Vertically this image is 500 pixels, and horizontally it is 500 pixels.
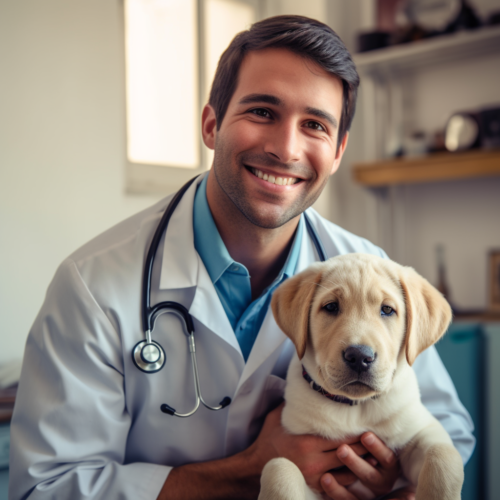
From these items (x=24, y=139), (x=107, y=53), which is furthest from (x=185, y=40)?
(x=24, y=139)

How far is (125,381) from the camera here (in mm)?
1421

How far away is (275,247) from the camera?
1.67m

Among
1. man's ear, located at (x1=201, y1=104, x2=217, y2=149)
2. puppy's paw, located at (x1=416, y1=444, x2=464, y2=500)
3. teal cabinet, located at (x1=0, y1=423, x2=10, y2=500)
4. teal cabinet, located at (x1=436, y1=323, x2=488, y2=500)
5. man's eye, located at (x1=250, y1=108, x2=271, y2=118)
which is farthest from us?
teal cabinet, located at (x1=436, y1=323, x2=488, y2=500)

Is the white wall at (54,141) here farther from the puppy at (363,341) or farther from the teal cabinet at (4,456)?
the puppy at (363,341)

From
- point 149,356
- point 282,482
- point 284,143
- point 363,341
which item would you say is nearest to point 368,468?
point 282,482

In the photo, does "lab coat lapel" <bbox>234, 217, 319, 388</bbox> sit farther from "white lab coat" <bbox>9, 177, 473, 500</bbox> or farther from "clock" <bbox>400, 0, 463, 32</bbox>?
"clock" <bbox>400, 0, 463, 32</bbox>

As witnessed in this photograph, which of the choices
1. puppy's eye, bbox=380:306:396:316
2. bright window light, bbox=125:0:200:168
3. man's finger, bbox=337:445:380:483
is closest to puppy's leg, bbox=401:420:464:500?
man's finger, bbox=337:445:380:483

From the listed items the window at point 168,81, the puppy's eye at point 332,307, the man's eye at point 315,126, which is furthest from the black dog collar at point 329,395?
the window at point 168,81

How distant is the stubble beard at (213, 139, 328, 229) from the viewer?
1.49m

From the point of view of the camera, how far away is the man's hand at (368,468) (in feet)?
4.26

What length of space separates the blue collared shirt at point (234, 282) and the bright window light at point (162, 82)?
1615 millimetres

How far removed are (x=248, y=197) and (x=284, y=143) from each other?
196mm

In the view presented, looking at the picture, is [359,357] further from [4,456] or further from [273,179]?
[4,456]

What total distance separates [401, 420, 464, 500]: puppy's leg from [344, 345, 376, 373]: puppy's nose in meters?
0.28
